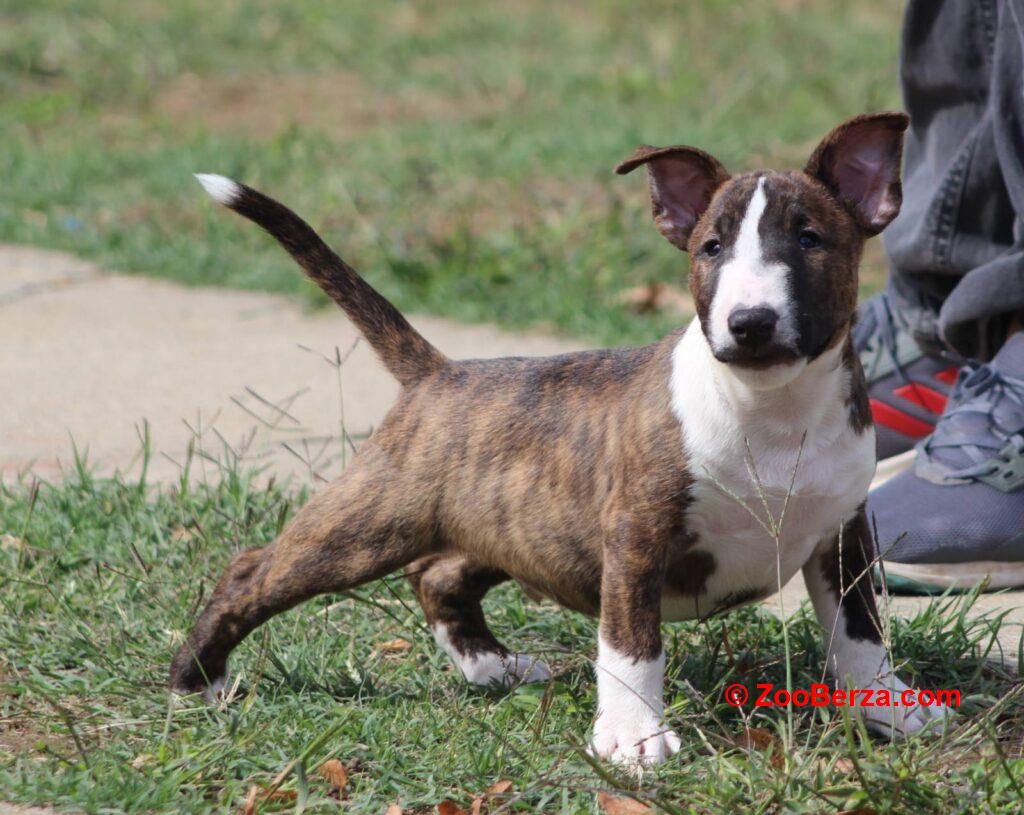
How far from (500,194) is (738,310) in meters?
4.69

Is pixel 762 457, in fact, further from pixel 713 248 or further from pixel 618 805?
pixel 618 805

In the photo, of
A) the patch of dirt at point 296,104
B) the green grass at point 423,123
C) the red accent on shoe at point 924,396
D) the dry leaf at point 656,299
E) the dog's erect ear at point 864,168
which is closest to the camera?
the dog's erect ear at point 864,168

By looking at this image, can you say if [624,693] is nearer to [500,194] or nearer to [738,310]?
[738,310]

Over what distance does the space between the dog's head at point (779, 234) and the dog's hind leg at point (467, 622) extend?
90cm

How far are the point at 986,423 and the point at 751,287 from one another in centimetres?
161

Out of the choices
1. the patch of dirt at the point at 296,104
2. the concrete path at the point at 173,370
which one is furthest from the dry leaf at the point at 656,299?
the patch of dirt at the point at 296,104

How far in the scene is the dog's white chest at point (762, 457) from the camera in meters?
2.92

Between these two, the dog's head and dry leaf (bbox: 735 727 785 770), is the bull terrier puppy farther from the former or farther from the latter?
dry leaf (bbox: 735 727 785 770)

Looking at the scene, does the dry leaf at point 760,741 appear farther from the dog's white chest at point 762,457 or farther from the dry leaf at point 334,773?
the dry leaf at point 334,773

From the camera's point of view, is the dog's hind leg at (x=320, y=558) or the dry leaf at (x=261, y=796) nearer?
the dry leaf at (x=261, y=796)

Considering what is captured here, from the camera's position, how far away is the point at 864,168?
2.94 m

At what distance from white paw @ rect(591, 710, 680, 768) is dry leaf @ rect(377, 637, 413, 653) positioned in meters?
0.76

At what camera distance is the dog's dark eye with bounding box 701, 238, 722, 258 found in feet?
9.34

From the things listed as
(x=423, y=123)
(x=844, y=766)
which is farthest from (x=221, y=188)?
(x=423, y=123)
